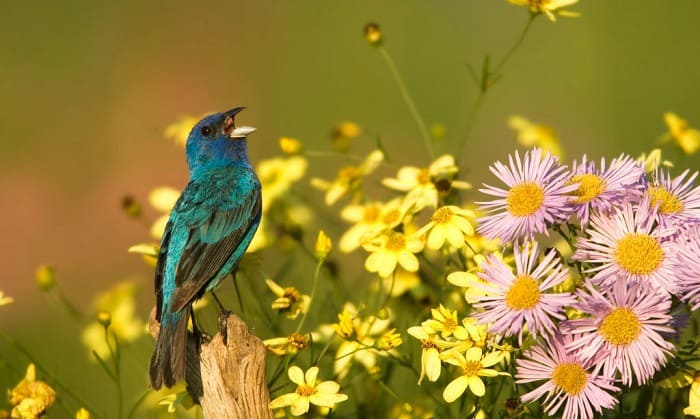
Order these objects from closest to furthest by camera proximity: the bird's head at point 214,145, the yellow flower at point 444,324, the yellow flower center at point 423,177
Answer: the yellow flower at point 444,324 → the yellow flower center at point 423,177 → the bird's head at point 214,145

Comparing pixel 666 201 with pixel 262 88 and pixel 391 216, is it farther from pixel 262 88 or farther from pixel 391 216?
pixel 262 88

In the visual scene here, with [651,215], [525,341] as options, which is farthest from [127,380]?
[651,215]

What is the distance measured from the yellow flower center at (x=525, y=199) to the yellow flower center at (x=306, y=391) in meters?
0.62

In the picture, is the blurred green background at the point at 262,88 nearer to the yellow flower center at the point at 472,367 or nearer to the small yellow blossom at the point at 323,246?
the small yellow blossom at the point at 323,246

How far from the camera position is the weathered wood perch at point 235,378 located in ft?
8.00

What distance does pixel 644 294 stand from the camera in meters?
2.19

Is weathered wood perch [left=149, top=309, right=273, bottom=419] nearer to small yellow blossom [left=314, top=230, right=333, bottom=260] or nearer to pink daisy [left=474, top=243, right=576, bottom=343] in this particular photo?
small yellow blossom [left=314, top=230, right=333, bottom=260]

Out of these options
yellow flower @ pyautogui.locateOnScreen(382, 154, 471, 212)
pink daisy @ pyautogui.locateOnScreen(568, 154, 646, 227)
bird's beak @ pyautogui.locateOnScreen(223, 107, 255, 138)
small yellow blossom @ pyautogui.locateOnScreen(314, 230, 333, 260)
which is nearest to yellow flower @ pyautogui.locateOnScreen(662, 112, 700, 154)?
yellow flower @ pyautogui.locateOnScreen(382, 154, 471, 212)

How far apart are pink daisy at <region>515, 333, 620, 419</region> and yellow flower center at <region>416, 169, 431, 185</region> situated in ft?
2.74

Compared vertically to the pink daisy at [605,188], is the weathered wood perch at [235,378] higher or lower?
lower

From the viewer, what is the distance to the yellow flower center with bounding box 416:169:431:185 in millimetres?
2980

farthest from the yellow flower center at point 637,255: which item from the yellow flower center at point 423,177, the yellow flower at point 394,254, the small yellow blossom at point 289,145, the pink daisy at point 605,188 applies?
the small yellow blossom at point 289,145

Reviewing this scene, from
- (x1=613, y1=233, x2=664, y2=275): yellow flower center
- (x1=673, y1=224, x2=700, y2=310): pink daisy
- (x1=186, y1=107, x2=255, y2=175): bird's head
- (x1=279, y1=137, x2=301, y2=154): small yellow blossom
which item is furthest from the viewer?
(x1=186, y1=107, x2=255, y2=175): bird's head

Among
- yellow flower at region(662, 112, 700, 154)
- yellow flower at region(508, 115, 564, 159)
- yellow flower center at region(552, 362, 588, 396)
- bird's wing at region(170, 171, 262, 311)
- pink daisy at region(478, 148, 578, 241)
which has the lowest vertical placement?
yellow flower center at region(552, 362, 588, 396)
